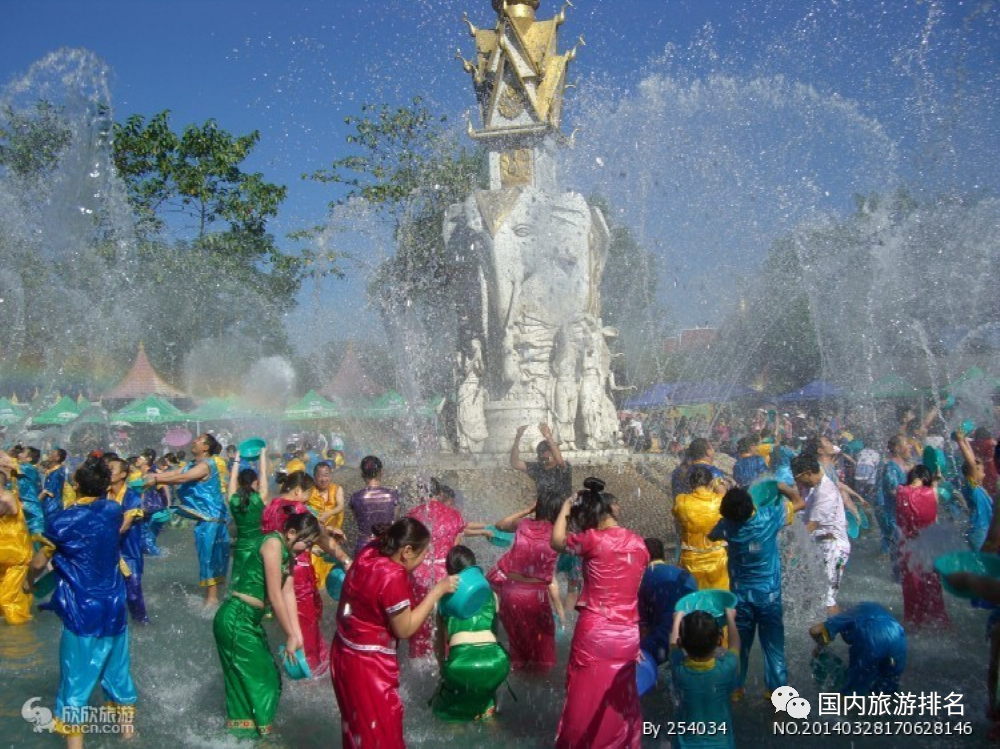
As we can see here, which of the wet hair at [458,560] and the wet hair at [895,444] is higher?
the wet hair at [895,444]

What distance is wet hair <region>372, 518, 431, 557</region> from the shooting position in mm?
3955

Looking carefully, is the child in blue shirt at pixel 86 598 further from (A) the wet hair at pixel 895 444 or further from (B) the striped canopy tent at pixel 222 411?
(B) the striped canopy tent at pixel 222 411

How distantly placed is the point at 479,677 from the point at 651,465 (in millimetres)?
6662

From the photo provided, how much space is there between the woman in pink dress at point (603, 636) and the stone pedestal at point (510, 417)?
28.8ft

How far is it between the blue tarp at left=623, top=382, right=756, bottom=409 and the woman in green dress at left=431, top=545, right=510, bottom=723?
17550mm

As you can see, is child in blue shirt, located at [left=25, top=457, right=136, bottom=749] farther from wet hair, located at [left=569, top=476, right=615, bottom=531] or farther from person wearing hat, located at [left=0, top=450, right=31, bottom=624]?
person wearing hat, located at [left=0, top=450, right=31, bottom=624]

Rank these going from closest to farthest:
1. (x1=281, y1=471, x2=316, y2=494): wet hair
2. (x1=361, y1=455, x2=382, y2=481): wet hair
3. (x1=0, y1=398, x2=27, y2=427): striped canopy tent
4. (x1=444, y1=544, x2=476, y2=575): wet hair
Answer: (x1=444, y1=544, x2=476, y2=575): wet hair, (x1=281, y1=471, x2=316, y2=494): wet hair, (x1=361, y1=455, x2=382, y2=481): wet hair, (x1=0, y1=398, x2=27, y2=427): striped canopy tent

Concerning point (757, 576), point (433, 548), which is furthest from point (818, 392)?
point (757, 576)

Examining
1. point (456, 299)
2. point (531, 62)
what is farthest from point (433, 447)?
point (531, 62)

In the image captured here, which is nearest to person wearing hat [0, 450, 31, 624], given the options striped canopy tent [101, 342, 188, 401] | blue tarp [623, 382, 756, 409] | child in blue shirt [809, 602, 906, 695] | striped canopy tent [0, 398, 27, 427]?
child in blue shirt [809, 602, 906, 695]

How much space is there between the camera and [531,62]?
14.6 metres

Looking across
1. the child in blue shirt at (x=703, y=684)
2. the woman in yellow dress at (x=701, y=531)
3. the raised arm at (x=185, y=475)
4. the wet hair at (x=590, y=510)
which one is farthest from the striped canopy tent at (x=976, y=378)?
the raised arm at (x=185, y=475)

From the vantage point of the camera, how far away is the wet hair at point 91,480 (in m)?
5.08

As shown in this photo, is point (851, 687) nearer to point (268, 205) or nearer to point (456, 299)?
point (456, 299)
